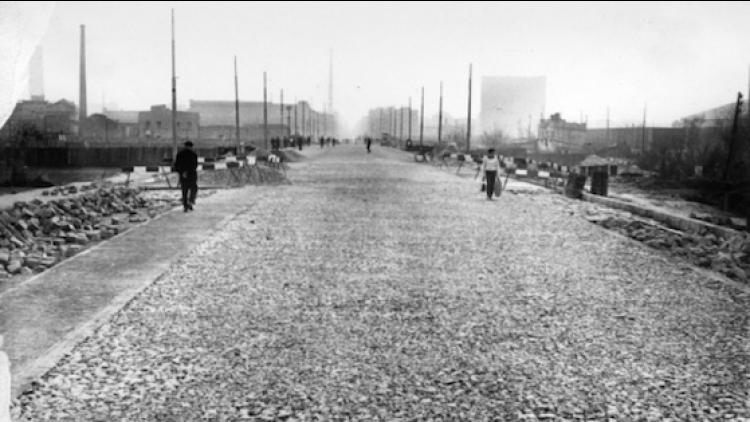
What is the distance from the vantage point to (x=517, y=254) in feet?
Answer: 35.9

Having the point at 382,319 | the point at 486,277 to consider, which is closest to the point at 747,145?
the point at 486,277

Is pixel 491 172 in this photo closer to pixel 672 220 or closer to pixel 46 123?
pixel 672 220

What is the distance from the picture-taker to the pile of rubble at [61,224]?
10.5m

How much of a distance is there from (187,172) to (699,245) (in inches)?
436

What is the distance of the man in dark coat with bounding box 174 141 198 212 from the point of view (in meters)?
16.3

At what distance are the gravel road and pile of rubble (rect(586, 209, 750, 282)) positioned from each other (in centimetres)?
63

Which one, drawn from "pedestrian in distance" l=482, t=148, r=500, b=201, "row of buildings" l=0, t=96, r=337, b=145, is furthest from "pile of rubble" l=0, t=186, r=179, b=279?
"row of buildings" l=0, t=96, r=337, b=145

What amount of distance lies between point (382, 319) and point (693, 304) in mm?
3533

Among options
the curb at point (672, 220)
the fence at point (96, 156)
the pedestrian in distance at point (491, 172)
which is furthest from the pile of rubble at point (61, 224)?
the fence at point (96, 156)

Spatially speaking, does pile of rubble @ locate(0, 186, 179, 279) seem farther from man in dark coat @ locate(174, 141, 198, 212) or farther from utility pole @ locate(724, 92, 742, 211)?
utility pole @ locate(724, 92, 742, 211)

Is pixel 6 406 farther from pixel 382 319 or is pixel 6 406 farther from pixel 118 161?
pixel 118 161

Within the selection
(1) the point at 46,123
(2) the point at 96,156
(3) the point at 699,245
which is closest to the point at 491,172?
(3) the point at 699,245

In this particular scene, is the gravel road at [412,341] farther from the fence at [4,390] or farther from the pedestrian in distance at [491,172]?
the pedestrian in distance at [491,172]

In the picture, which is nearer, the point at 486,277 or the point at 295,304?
the point at 295,304
